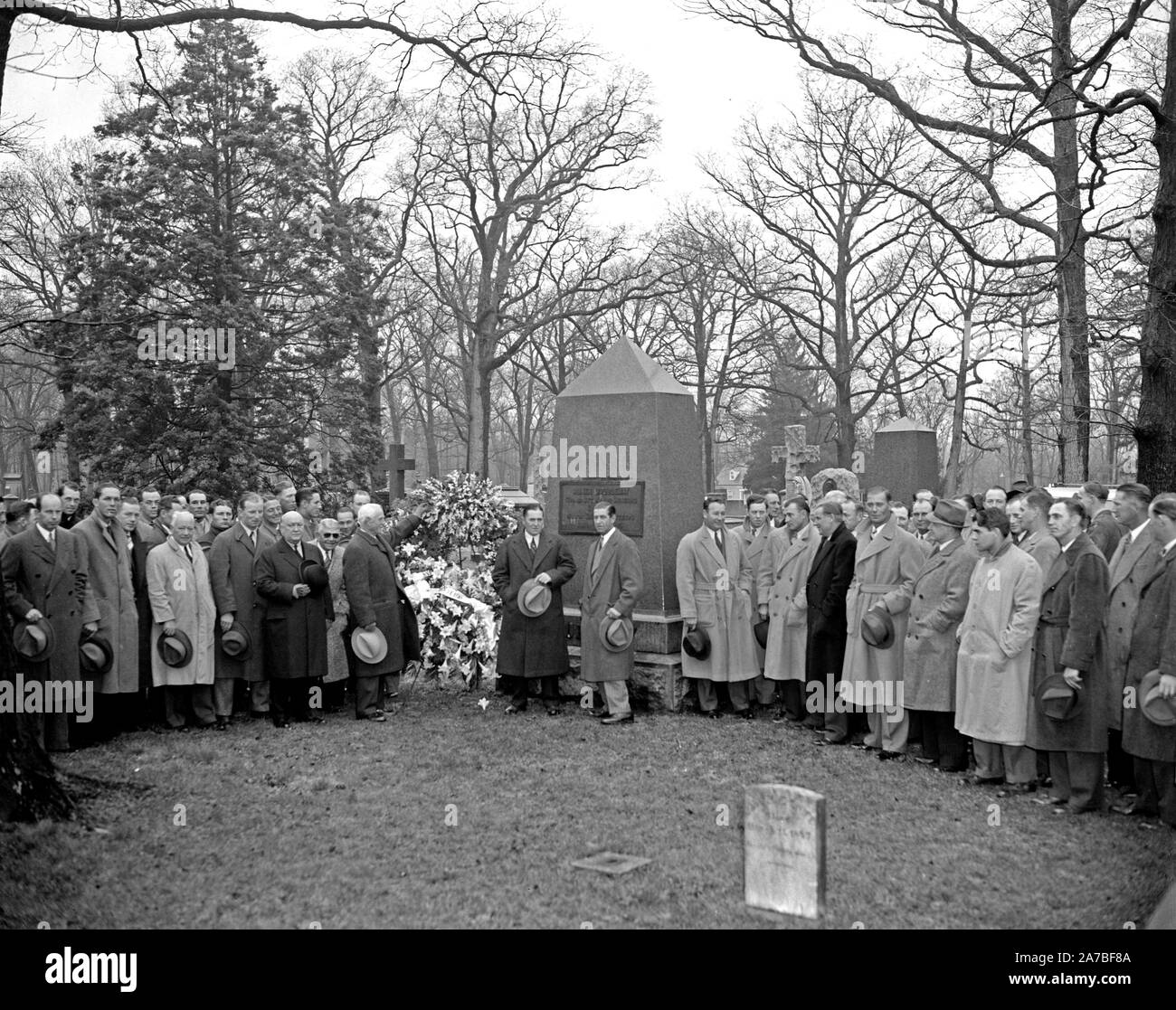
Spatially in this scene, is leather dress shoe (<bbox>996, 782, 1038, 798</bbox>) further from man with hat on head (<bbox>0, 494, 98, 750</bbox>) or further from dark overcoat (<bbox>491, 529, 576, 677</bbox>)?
man with hat on head (<bbox>0, 494, 98, 750</bbox>)

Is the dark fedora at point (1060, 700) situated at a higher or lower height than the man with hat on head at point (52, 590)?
lower

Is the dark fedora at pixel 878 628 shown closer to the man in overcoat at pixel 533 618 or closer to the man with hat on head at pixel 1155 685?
the man with hat on head at pixel 1155 685

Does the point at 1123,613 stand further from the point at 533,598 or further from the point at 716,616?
the point at 533,598

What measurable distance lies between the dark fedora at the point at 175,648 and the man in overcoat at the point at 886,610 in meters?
5.62

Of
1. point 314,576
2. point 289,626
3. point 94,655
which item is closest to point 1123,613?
point 314,576

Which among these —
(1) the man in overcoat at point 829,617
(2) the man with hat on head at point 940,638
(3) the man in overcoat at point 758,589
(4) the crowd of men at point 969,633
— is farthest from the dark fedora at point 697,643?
(2) the man with hat on head at point 940,638

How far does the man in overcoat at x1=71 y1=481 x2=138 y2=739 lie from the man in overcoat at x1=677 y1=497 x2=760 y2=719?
4898 mm

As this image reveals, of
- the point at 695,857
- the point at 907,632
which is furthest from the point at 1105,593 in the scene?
the point at 695,857

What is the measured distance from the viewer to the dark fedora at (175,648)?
9234 millimetres

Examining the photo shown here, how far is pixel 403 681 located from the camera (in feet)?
37.4

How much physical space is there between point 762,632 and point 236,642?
193 inches

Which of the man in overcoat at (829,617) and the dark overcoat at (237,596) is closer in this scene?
the man in overcoat at (829,617)

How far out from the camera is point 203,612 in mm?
9562
